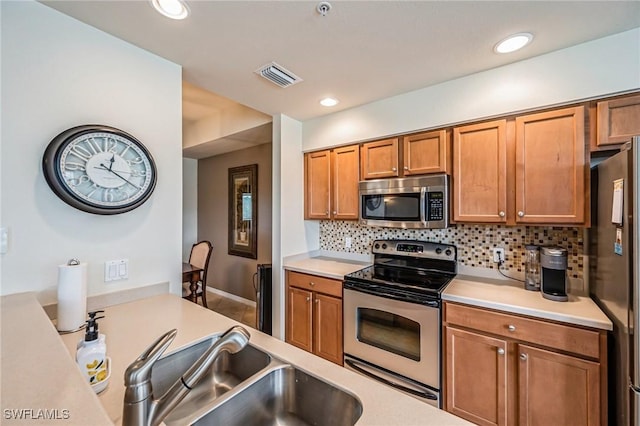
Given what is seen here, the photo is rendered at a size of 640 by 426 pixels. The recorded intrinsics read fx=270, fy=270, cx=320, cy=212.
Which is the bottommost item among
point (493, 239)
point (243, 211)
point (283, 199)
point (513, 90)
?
point (493, 239)

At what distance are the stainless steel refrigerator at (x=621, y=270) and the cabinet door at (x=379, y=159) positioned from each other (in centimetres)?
130

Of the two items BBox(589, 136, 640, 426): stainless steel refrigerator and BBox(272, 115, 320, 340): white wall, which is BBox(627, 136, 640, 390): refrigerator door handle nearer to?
BBox(589, 136, 640, 426): stainless steel refrigerator

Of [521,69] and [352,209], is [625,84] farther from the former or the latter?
[352,209]

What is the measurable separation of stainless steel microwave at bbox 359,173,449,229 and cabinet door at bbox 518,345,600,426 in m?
0.99

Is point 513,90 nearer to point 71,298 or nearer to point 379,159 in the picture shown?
point 379,159

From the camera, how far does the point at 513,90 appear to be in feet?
6.07

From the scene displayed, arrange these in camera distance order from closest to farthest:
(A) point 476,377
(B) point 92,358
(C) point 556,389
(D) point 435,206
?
(B) point 92,358 → (C) point 556,389 → (A) point 476,377 → (D) point 435,206

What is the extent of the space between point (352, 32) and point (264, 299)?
8.23ft

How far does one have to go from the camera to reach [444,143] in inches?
84.2

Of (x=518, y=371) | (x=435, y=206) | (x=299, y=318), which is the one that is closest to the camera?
(x=518, y=371)

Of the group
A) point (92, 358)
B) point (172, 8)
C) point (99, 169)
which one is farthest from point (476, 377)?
point (172, 8)

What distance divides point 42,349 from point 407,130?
243cm

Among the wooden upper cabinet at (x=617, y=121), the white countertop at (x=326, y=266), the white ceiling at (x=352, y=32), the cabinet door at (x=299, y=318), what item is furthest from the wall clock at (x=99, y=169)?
the wooden upper cabinet at (x=617, y=121)

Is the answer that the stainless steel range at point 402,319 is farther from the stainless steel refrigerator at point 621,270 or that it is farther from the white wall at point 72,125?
the white wall at point 72,125
